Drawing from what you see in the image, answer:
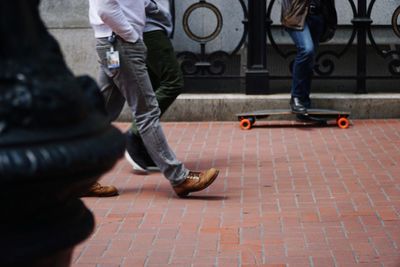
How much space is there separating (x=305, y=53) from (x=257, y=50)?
77cm

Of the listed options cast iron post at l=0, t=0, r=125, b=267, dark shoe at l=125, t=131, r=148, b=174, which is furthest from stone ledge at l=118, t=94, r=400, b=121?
cast iron post at l=0, t=0, r=125, b=267

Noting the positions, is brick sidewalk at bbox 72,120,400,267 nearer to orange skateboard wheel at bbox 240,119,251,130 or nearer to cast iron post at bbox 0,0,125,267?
orange skateboard wheel at bbox 240,119,251,130

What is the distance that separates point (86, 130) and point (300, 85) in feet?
23.6

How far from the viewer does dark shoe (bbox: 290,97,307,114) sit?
895 centimetres

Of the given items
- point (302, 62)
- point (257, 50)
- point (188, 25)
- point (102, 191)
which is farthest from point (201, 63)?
point (102, 191)

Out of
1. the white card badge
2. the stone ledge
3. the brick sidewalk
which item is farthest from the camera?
the stone ledge

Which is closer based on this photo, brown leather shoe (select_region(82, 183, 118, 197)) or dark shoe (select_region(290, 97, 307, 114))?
brown leather shoe (select_region(82, 183, 118, 197))

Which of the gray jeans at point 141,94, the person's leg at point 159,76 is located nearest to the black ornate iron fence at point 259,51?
the person's leg at point 159,76

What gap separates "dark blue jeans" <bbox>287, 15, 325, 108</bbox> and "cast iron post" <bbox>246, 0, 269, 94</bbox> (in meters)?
0.51

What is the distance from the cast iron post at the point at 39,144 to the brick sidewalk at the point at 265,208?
295cm

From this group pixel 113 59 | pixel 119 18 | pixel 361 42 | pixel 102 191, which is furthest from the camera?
pixel 361 42

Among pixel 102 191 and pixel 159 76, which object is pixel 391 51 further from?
pixel 102 191

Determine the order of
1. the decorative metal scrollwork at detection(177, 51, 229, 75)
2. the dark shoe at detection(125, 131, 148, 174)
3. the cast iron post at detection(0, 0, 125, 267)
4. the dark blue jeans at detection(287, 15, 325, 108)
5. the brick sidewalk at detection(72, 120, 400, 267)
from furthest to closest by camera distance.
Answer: the decorative metal scrollwork at detection(177, 51, 229, 75) → the dark blue jeans at detection(287, 15, 325, 108) → the dark shoe at detection(125, 131, 148, 174) → the brick sidewalk at detection(72, 120, 400, 267) → the cast iron post at detection(0, 0, 125, 267)

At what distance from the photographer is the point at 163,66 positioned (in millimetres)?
6941
